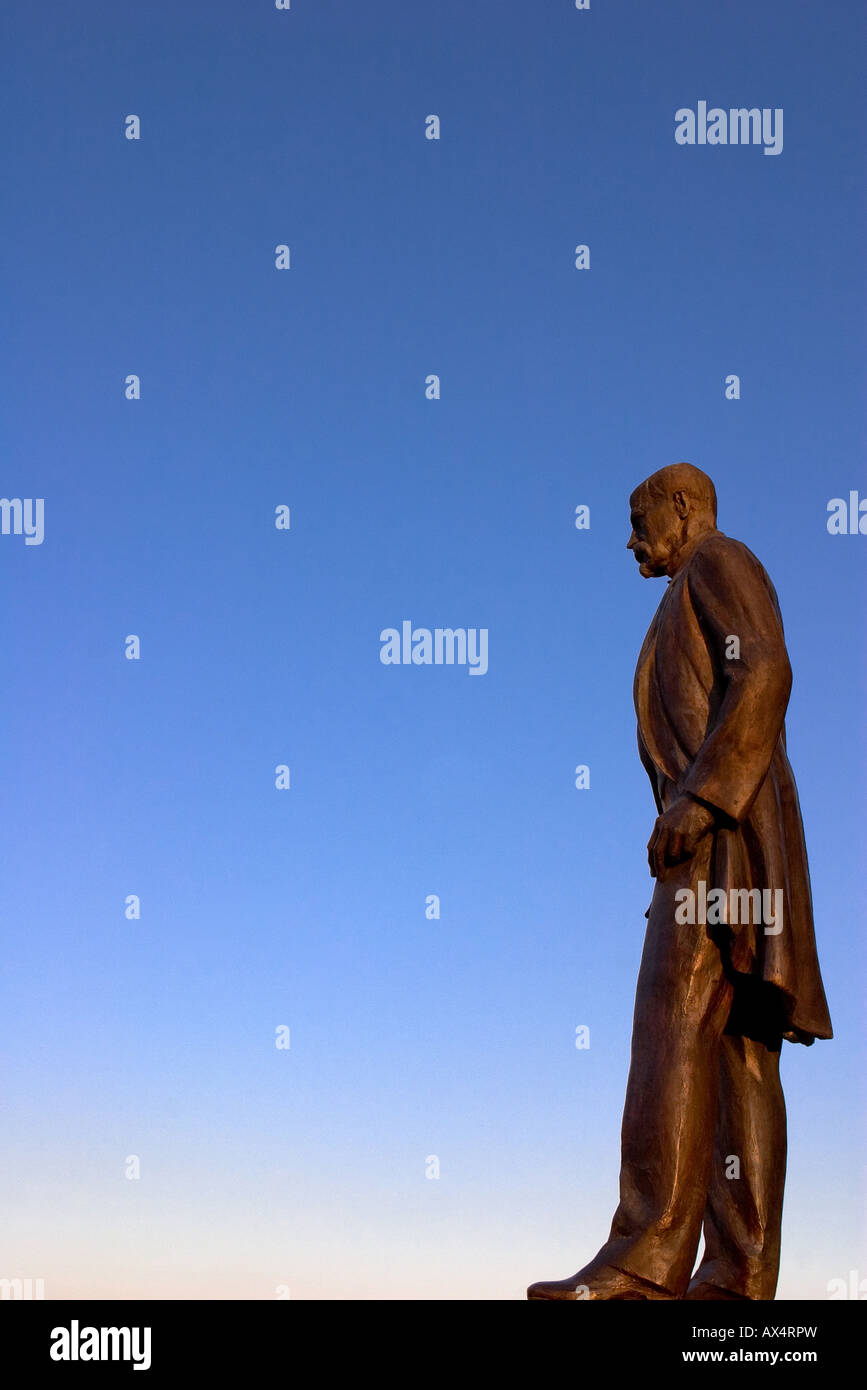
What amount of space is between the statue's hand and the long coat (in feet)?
0.17

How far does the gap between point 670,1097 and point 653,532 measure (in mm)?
2433

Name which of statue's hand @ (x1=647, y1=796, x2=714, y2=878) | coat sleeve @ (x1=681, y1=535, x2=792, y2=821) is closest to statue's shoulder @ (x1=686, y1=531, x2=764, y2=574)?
coat sleeve @ (x1=681, y1=535, x2=792, y2=821)

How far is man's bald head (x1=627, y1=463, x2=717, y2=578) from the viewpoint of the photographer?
307 inches

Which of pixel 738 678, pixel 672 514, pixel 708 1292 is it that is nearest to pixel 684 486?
pixel 672 514

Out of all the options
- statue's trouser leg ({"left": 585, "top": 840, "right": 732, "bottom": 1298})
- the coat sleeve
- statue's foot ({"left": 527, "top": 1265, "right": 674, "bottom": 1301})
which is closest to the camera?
statue's foot ({"left": 527, "top": 1265, "right": 674, "bottom": 1301})

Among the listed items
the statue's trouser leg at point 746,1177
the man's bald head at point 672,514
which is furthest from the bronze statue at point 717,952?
the man's bald head at point 672,514

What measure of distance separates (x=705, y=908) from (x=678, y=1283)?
1411 mm

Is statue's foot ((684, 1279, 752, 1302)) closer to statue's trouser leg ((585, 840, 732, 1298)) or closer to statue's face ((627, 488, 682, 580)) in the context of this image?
statue's trouser leg ((585, 840, 732, 1298))

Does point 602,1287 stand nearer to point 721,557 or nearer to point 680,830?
point 680,830

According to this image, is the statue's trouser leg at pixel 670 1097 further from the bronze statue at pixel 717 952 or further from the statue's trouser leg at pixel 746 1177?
the statue's trouser leg at pixel 746 1177

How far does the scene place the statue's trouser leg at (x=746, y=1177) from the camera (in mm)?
7176
